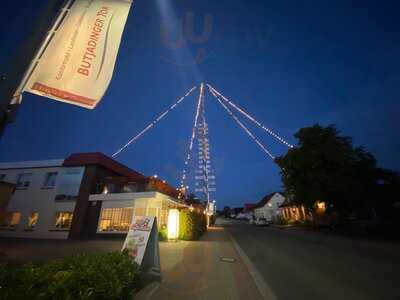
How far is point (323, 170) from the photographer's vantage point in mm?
21453

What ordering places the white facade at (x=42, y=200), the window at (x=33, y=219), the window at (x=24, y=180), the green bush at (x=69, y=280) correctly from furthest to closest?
the window at (x=24, y=180)
the window at (x=33, y=219)
the white facade at (x=42, y=200)
the green bush at (x=69, y=280)

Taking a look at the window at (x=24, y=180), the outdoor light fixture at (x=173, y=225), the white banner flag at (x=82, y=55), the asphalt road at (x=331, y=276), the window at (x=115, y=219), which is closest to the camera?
the white banner flag at (x=82, y=55)

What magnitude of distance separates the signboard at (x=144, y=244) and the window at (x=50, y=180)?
717 inches

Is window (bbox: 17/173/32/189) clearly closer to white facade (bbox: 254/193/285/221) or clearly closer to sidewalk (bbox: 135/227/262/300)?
sidewalk (bbox: 135/227/262/300)

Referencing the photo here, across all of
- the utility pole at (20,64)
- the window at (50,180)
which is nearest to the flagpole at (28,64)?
the utility pole at (20,64)

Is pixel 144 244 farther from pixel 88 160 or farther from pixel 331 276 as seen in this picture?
pixel 88 160

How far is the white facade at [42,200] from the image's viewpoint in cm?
1902

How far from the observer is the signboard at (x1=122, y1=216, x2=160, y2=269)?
561cm

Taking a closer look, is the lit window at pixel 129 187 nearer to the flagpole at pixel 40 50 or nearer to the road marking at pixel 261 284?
the road marking at pixel 261 284

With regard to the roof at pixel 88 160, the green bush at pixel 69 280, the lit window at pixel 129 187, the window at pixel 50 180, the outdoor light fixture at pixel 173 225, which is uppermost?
the roof at pixel 88 160

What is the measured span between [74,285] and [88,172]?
1837 cm

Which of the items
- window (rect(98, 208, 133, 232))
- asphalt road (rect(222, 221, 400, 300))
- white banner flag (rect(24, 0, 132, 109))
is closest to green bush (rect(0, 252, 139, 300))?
white banner flag (rect(24, 0, 132, 109))

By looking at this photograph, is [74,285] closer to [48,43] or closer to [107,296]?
[107,296]

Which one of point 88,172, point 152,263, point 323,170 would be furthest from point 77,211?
point 323,170
